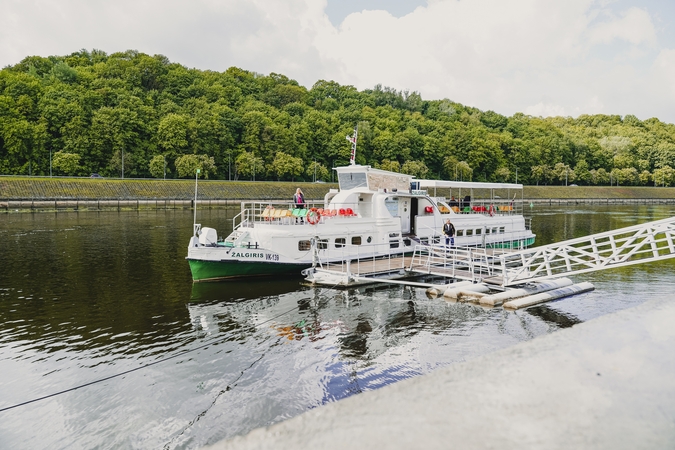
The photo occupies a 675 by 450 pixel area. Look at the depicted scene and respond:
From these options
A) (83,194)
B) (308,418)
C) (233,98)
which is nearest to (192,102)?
(233,98)

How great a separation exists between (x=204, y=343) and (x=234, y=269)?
31.9 feet

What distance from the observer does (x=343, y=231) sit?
2900 cm

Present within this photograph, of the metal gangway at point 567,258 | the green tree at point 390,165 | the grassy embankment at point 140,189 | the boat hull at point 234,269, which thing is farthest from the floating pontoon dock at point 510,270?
the green tree at point 390,165

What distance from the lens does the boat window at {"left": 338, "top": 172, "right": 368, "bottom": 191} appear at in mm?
32250

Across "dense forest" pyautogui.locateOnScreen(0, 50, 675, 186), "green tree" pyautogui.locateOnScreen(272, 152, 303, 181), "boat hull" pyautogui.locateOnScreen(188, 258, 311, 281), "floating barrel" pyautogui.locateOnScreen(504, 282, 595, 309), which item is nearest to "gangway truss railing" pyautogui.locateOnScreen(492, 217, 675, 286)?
"floating barrel" pyautogui.locateOnScreen(504, 282, 595, 309)

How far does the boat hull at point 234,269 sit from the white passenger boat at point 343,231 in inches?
2.1

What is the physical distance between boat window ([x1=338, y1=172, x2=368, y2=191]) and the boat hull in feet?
25.2

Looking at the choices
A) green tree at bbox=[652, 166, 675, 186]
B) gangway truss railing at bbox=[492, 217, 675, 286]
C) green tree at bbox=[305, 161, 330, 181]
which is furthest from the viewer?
green tree at bbox=[652, 166, 675, 186]

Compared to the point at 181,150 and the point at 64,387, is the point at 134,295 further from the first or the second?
the point at 181,150

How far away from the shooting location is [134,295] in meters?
24.2

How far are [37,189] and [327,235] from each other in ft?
264

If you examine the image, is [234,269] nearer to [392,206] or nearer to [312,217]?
[312,217]

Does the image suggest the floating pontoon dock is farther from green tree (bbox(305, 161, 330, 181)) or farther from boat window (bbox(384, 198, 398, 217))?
green tree (bbox(305, 161, 330, 181))

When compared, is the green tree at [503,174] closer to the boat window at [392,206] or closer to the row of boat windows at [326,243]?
the boat window at [392,206]
